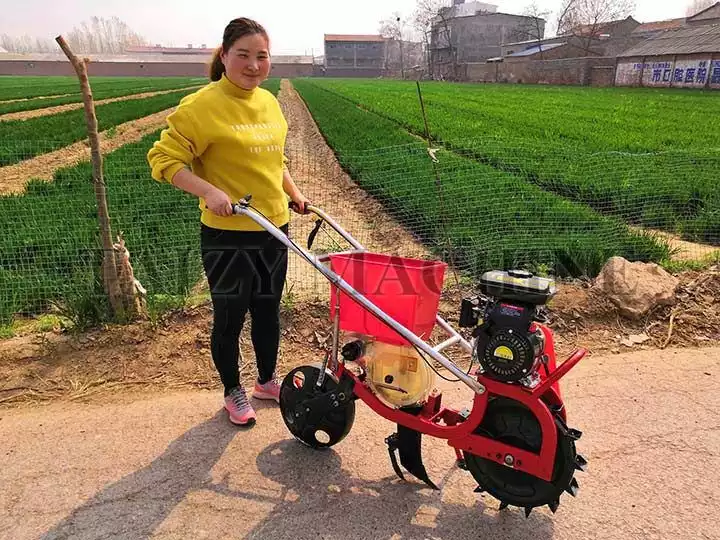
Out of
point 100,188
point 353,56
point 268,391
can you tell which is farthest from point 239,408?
point 353,56

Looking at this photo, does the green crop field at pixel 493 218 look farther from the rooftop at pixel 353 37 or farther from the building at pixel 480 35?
the rooftop at pixel 353 37

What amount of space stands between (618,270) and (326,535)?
318 cm

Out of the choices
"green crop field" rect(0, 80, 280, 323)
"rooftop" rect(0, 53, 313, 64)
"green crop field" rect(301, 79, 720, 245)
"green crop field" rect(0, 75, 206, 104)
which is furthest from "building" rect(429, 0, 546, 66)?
"green crop field" rect(0, 80, 280, 323)

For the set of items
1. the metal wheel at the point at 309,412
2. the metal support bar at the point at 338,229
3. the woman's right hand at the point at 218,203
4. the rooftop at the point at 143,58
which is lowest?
the metal wheel at the point at 309,412

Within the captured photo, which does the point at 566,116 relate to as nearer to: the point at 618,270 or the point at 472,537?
the point at 618,270

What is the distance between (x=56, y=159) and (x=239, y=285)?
11689 mm

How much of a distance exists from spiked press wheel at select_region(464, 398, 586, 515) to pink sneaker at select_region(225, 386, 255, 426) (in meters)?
1.24

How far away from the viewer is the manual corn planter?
2223 mm

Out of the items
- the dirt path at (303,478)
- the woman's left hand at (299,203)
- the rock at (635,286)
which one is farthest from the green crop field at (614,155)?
the woman's left hand at (299,203)

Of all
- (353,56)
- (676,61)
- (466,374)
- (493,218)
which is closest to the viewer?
(466,374)

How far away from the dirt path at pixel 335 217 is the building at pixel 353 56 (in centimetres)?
10281

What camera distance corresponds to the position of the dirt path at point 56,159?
10.1 m

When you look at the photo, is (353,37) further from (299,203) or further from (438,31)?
(299,203)

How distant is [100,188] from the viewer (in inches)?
147
